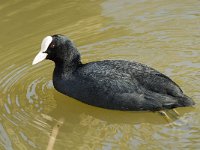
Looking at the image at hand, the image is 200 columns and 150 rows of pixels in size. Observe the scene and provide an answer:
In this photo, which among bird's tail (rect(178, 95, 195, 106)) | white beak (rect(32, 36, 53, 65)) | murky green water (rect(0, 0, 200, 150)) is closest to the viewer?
murky green water (rect(0, 0, 200, 150))

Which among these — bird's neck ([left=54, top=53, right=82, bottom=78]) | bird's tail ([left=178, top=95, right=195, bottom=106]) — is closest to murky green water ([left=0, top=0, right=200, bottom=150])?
bird's tail ([left=178, top=95, right=195, bottom=106])

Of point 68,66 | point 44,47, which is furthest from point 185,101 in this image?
point 44,47

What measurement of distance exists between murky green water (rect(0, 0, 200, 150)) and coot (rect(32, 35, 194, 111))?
0.15 metres

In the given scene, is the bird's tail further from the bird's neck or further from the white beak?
the white beak

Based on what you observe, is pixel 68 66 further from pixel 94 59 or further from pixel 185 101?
pixel 185 101

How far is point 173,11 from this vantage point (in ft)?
24.6

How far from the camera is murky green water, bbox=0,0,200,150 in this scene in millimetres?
4824

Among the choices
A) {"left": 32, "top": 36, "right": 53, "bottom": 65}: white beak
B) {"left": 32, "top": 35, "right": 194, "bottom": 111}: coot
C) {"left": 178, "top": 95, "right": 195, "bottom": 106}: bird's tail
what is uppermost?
{"left": 32, "top": 36, "right": 53, "bottom": 65}: white beak

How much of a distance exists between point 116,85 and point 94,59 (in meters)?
1.32

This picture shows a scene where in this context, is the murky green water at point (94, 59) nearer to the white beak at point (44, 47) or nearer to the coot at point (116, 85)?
the coot at point (116, 85)

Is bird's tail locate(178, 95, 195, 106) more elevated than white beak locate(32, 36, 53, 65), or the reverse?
white beak locate(32, 36, 53, 65)

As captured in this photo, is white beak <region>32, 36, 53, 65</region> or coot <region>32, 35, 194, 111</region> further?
white beak <region>32, 36, 53, 65</region>

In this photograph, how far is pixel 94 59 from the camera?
253 inches

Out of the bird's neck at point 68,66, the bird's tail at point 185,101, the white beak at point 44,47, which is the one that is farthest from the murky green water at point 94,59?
the white beak at point 44,47
